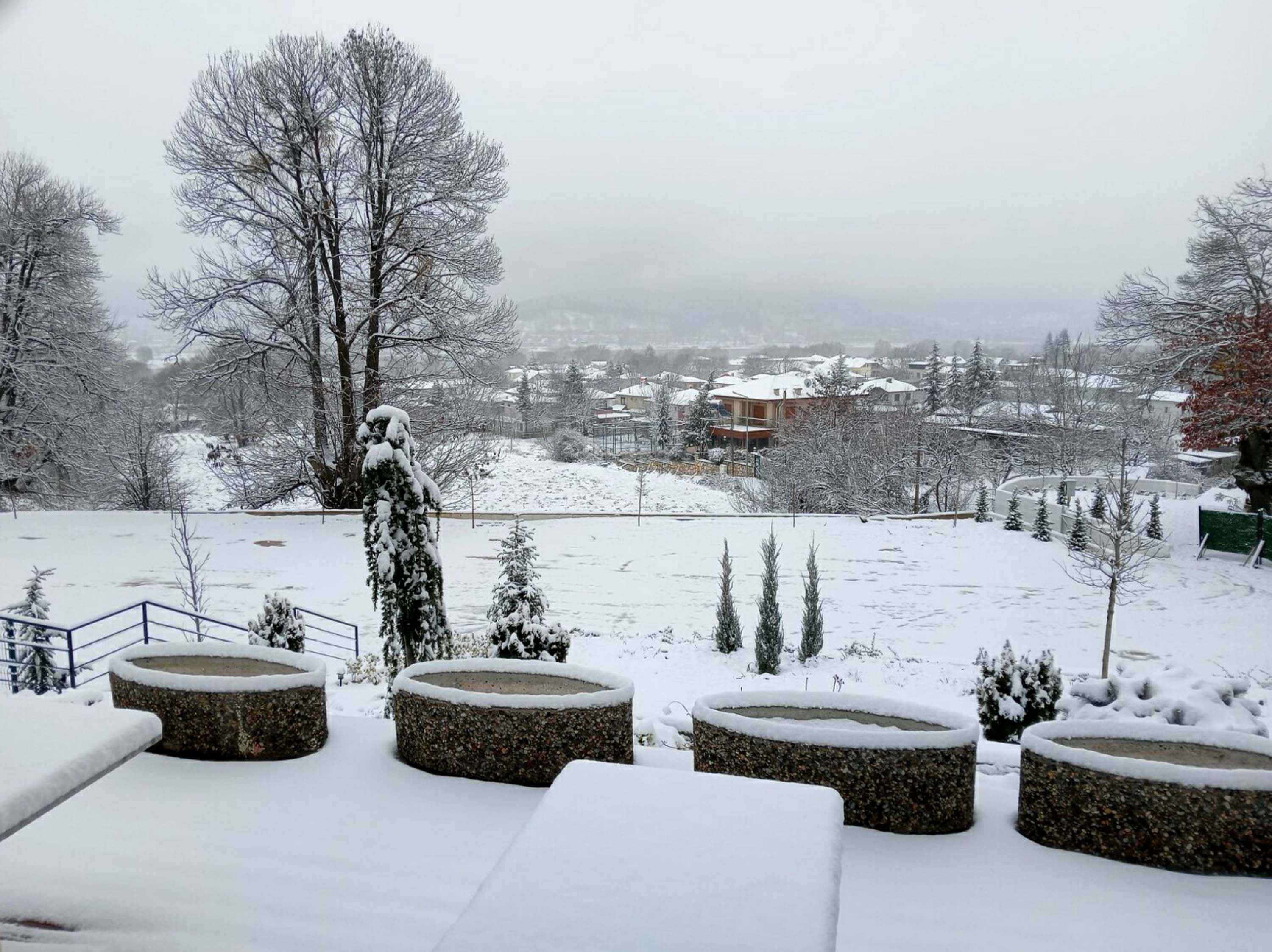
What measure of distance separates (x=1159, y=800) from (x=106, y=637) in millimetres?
9852

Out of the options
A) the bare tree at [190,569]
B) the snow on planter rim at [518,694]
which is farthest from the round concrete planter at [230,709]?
the bare tree at [190,569]

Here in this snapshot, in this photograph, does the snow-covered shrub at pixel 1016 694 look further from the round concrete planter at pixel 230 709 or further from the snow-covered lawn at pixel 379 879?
the round concrete planter at pixel 230 709

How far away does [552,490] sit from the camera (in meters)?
29.4

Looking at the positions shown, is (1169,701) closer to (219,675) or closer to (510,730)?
(510,730)

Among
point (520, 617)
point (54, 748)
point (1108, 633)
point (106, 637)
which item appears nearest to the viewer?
point (54, 748)

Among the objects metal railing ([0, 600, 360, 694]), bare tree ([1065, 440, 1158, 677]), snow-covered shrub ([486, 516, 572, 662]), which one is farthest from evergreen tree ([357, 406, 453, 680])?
bare tree ([1065, 440, 1158, 677])

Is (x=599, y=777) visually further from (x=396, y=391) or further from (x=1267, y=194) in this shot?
(x=1267, y=194)

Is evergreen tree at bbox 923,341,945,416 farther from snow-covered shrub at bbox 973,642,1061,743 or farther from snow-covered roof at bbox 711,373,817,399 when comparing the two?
snow-covered shrub at bbox 973,642,1061,743

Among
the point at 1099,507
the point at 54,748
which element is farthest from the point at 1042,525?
the point at 54,748

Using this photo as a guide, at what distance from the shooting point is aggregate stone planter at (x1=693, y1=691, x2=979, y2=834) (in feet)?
15.9

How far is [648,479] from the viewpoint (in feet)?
106

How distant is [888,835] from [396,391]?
15.1 m

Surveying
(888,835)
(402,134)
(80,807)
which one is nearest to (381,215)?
(402,134)

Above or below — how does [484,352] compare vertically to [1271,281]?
below
